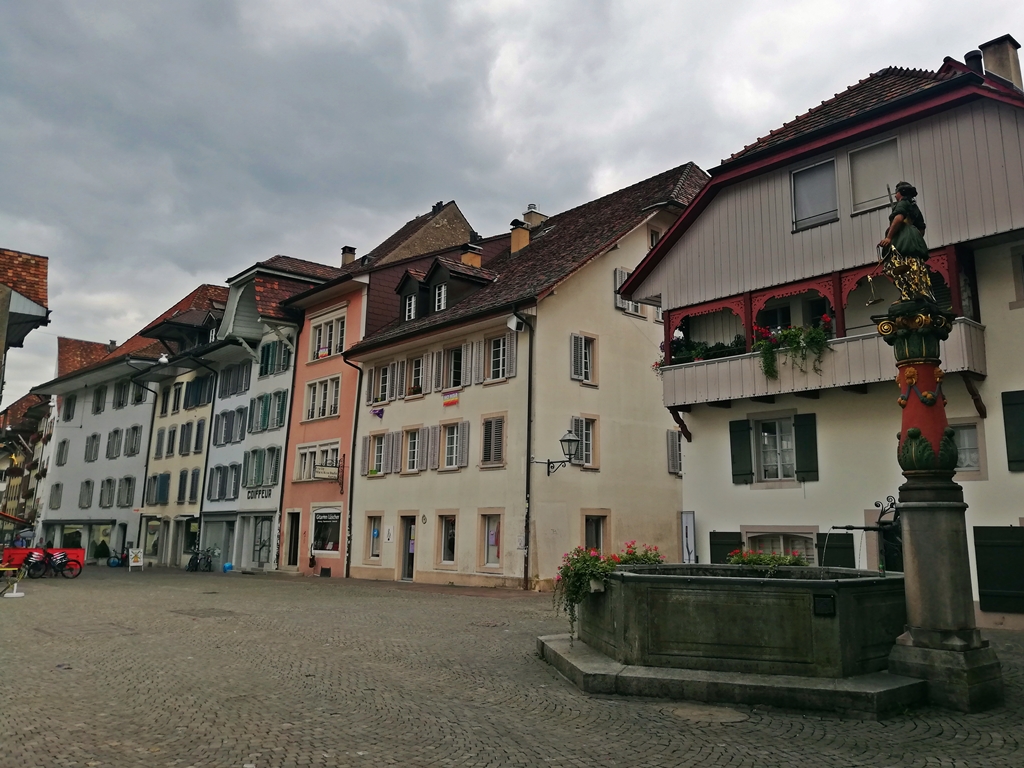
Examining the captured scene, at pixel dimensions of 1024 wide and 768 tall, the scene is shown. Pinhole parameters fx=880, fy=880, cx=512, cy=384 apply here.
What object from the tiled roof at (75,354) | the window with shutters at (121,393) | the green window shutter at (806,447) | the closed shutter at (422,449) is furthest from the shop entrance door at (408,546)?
the tiled roof at (75,354)

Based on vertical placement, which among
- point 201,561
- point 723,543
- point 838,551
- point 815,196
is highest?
point 815,196

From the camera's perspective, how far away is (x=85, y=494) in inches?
2093

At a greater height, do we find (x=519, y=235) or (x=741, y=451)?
(x=519, y=235)

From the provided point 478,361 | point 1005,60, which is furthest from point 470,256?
point 1005,60

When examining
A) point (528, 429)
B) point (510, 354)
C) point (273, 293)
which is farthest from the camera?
point (273, 293)

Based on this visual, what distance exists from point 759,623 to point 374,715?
12.2 ft

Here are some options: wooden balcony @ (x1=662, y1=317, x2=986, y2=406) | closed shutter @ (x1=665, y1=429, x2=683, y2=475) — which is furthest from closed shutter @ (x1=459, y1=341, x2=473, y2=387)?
wooden balcony @ (x1=662, y1=317, x2=986, y2=406)

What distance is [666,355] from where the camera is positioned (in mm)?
20266

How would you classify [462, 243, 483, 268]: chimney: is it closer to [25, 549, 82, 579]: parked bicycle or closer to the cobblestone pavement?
[25, 549, 82, 579]: parked bicycle

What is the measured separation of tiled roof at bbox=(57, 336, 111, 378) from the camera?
198 feet

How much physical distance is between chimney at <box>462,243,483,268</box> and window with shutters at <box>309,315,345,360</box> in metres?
5.32

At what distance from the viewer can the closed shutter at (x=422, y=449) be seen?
28.6 meters

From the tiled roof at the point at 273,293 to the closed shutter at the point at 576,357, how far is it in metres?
15.1

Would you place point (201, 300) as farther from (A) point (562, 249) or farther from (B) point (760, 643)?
(B) point (760, 643)
